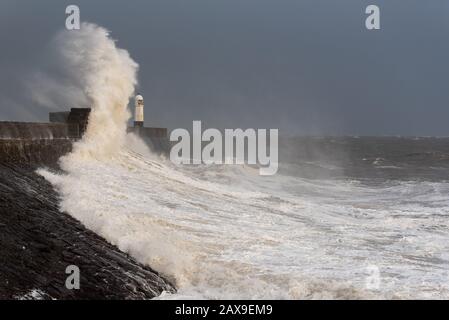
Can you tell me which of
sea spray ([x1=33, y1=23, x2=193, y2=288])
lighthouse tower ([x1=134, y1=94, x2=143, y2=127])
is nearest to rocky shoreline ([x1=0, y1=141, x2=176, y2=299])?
sea spray ([x1=33, y1=23, x2=193, y2=288])

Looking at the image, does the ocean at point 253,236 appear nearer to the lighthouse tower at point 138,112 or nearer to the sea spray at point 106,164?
the sea spray at point 106,164

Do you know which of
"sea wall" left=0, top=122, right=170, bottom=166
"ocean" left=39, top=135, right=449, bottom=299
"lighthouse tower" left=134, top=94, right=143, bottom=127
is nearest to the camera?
"ocean" left=39, top=135, right=449, bottom=299

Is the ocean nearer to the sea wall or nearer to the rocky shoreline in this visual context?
the rocky shoreline

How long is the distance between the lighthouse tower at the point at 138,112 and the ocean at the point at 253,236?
359 inches

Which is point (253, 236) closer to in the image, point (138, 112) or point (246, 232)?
point (246, 232)

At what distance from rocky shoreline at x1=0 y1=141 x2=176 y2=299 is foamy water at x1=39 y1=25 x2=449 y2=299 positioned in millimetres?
293

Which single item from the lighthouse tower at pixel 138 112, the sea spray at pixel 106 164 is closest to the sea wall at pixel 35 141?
the sea spray at pixel 106 164

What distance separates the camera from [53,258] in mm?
5039

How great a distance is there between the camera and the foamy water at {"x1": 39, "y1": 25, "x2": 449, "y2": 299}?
5492mm

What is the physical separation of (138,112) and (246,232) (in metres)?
14.9

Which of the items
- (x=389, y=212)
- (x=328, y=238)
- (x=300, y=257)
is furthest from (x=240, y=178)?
(x=300, y=257)

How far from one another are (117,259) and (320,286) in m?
2.08

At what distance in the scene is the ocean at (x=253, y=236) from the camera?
17.9ft
